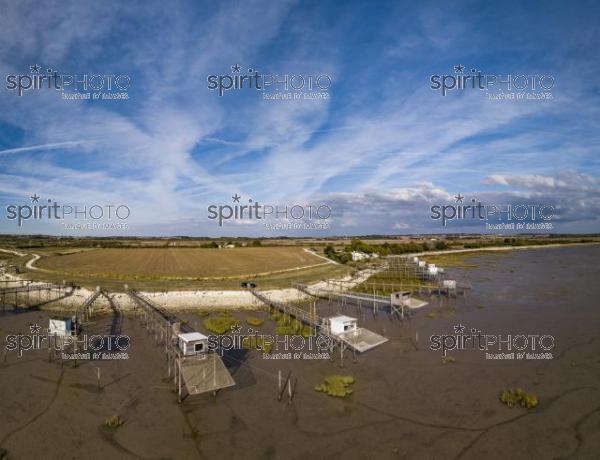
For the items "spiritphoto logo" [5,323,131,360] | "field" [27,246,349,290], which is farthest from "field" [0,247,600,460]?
"field" [27,246,349,290]

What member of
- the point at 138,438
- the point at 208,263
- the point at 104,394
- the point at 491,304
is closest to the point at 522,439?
the point at 138,438

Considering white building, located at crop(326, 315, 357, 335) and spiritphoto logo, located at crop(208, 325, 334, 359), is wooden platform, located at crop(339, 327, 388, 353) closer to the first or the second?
white building, located at crop(326, 315, 357, 335)

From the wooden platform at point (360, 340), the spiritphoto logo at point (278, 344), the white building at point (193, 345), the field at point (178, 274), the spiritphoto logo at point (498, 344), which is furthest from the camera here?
the field at point (178, 274)

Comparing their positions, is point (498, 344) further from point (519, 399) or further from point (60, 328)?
point (60, 328)

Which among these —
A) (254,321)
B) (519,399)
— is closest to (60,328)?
(254,321)

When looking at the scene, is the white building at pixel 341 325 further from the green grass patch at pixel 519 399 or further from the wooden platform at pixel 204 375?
the green grass patch at pixel 519 399

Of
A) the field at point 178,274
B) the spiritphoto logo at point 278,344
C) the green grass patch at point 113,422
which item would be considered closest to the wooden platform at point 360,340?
the spiritphoto logo at point 278,344
